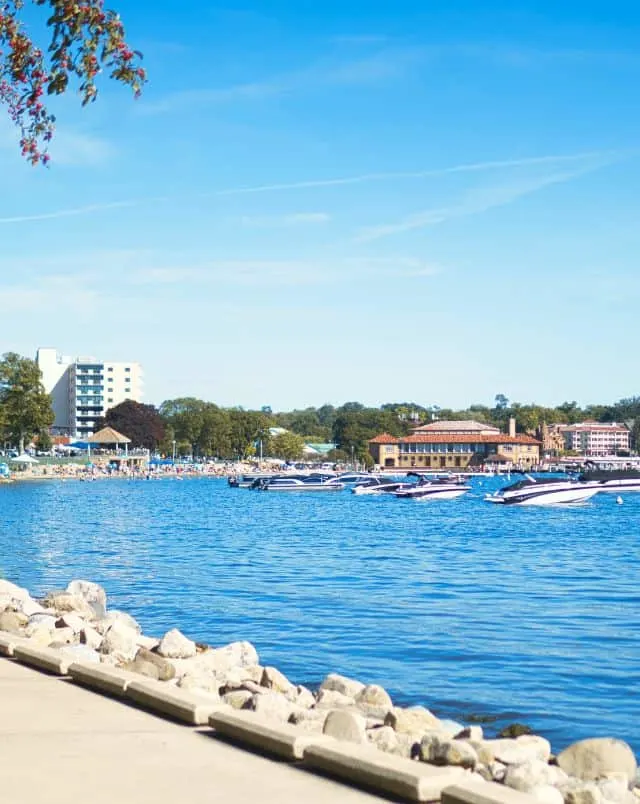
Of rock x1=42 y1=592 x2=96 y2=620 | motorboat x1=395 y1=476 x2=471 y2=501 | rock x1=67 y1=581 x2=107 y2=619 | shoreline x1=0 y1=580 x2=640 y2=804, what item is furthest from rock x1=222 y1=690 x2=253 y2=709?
motorboat x1=395 y1=476 x2=471 y2=501

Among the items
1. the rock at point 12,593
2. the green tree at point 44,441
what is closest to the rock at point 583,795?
the rock at point 12,593

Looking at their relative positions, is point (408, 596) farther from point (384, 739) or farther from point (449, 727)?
point (384, 739)

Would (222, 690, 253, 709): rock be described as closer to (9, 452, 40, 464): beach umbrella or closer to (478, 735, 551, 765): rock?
(478, 735, 551, 765): rock

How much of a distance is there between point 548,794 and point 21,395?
482 ft

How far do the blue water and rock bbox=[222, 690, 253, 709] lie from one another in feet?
13.8

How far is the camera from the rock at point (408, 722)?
1240cm

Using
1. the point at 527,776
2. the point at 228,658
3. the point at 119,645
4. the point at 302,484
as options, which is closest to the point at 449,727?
the point at 228,658

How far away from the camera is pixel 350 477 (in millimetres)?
150625

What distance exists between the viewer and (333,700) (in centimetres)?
1470

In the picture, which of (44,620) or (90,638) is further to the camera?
(44,620)

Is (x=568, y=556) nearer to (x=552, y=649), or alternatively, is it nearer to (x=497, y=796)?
(x=552, y=649)

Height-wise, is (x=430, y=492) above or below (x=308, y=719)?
below

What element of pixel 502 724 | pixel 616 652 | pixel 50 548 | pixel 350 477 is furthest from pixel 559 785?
pixel 350 477

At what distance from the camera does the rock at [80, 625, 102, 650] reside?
1678cm
